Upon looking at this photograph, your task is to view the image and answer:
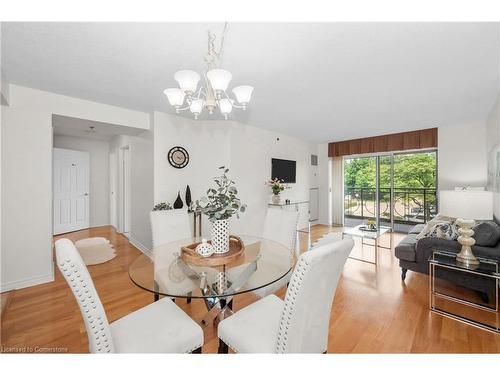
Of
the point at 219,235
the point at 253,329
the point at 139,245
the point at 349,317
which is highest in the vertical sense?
the point at 219,235

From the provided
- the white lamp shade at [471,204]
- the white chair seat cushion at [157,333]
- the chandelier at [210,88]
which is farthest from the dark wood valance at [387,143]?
the white chair seat cushion at [157,333]

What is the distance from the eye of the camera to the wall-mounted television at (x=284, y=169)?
4793mm

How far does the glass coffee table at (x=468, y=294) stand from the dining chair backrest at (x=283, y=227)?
134 centimetres

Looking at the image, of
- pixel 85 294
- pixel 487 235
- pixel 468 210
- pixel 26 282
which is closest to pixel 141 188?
pixel 26 282

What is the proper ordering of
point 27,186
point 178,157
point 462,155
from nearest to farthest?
point 27,186
point 178,157
point 462,155

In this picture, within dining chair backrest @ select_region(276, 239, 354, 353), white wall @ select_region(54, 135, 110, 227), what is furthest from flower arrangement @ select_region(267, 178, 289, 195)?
white wall @ select_region(54, 135, 110, 227)

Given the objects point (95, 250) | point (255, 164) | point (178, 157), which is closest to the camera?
point (178, 157)

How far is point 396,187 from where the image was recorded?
5.15m

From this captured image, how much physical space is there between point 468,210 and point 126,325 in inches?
114

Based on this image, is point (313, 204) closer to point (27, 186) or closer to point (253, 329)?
point (253, 329)

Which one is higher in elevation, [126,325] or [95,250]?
[126,325]

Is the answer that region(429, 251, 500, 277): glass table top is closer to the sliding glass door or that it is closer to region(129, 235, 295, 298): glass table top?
region(129, 235, 295, 298): glass table top

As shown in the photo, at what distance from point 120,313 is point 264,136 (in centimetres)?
373

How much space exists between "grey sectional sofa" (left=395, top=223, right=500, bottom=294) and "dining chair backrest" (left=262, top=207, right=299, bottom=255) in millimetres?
1477
